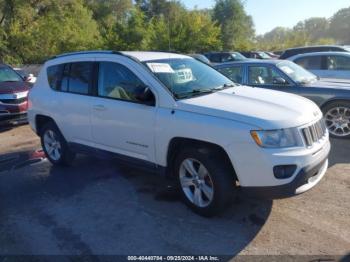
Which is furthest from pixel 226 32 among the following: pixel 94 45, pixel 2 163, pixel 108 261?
pixel 108 261

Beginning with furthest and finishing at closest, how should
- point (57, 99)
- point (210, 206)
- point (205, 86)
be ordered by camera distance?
point (57, 99) < point (205, 86) < point (210, 206)

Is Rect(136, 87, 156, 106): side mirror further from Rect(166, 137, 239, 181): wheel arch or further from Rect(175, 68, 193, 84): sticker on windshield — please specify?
Rect(166, 137, 239, 181): wheel arch

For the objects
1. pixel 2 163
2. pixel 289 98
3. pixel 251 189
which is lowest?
pixel 2 163

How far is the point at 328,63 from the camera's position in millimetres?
9734

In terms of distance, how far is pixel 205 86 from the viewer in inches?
185

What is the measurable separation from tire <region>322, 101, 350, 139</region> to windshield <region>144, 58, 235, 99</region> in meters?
2.74

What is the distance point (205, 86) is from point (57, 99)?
Answer: 2.43 m

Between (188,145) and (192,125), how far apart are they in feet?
1.00

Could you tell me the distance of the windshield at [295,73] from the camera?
7.30m

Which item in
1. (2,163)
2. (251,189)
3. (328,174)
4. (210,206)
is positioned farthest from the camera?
(2,163)

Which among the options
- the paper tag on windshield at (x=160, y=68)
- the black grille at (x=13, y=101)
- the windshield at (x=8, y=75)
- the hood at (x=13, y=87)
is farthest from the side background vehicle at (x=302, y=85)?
the windshield at (x=8, y=75)

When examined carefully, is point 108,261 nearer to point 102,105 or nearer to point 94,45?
point 102,105

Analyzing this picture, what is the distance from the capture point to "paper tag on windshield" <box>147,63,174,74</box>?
15.0 ft

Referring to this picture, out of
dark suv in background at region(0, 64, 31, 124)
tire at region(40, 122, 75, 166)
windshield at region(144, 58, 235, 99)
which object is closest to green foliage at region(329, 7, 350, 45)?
dark suv in background at region(0, 64, 31, 124)
